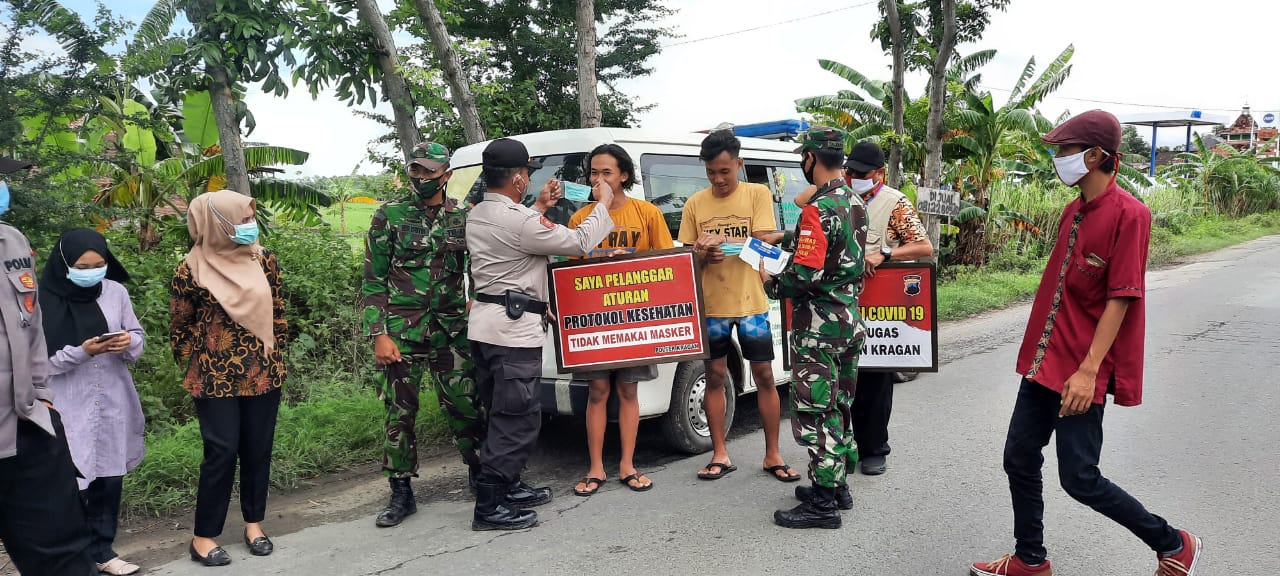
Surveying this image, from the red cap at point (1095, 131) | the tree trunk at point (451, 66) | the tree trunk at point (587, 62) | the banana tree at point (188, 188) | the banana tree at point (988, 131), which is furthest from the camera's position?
the banana tree at point (988, 131)

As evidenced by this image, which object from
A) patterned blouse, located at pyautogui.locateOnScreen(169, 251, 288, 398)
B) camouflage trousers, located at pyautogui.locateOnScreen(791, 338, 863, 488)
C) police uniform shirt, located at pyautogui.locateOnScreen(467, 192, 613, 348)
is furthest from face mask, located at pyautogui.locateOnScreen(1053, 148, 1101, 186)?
patterned blouse, located at pyautogui.locateOnScreen(169, 251, 288, 398)

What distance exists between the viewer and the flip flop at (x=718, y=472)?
468cm

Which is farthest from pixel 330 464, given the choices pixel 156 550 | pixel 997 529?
pixel 997 529

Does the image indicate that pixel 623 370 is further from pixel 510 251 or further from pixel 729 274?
pixel 510 251

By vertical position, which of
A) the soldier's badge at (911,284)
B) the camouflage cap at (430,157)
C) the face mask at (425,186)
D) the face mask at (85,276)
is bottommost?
the soldier's badge at (911,284)

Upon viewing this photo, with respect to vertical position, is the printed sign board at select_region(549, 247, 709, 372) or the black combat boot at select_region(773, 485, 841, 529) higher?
the printed sign board at select_region(549, 247, 709, 372)

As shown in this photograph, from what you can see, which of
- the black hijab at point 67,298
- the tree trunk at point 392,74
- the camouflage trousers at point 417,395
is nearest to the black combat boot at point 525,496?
the camouflage trousers at point 417,395

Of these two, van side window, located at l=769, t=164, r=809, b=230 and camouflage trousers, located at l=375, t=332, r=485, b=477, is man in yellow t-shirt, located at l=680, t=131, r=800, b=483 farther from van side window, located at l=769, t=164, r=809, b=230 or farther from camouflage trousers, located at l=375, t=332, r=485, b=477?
camouflage trousers, located at l=375, t=332, r=485, b=477

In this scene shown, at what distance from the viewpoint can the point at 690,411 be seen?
511cm

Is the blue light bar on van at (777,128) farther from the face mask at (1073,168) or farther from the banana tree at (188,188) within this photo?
the face mask at (1073,168)

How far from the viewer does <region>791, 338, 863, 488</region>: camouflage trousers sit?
13.0ft

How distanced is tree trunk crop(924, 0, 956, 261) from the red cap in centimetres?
822

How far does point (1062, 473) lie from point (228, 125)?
21.7ft

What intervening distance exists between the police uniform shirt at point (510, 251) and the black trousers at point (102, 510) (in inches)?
66.4
